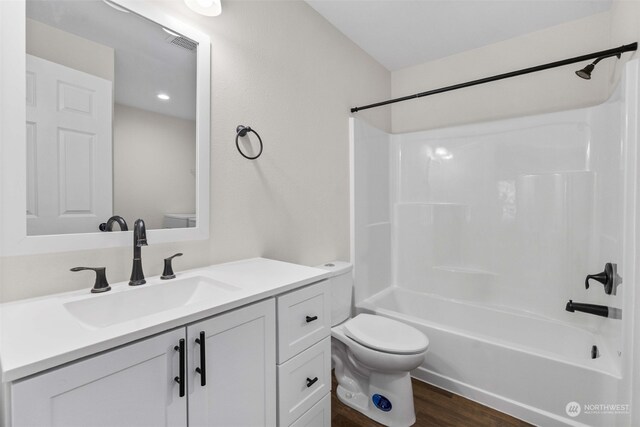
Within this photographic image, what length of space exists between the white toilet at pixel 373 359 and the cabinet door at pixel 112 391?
3.71ft

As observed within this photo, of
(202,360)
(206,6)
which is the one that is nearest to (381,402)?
(202,360)

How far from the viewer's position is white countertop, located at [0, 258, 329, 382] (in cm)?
57

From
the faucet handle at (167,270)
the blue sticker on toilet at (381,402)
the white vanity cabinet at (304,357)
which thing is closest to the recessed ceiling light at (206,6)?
the faucet handle at (167,270)

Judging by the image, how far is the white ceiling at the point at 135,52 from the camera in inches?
38.7

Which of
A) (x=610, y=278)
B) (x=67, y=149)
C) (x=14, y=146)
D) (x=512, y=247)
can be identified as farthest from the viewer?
(x=512, y=247)

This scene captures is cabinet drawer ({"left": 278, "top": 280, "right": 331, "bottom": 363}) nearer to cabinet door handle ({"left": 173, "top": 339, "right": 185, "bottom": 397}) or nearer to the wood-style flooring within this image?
cabinet door handle ({"left": 173, "top": 339, "right": 185, "bottom": 397})

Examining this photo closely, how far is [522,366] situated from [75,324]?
2.10m

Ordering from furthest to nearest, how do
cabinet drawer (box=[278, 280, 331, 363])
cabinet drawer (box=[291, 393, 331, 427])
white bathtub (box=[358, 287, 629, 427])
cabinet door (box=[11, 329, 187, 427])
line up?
white bathtub (box=[358, 287, 629, 427]), cabinet drawer (box=[291, 393, 331, 427]), cabinet drawer (box=[278, 280, 331, 363]), cabinet door (box=[11, 329, 187, 427])

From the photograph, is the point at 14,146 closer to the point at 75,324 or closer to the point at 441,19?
the point at 75,324

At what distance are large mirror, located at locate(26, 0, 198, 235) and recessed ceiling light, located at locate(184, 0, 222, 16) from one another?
141 mm

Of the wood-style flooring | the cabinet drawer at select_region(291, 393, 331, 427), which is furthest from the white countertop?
the wood-style flooring

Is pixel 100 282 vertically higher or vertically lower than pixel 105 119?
lower

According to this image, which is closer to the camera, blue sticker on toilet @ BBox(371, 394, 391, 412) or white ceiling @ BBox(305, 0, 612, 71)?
blue sticker on toilet @ BBox(371, 394, 391, 412)

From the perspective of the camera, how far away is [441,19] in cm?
208
